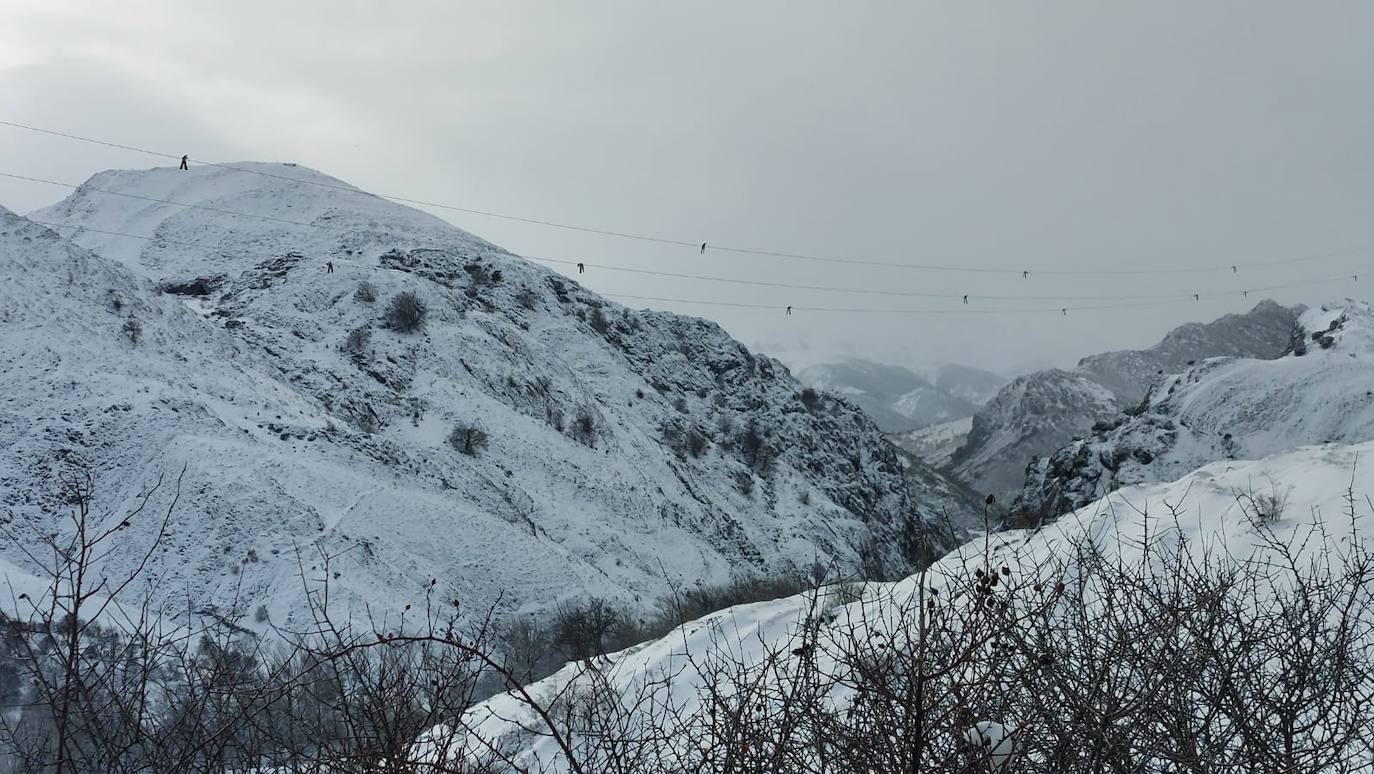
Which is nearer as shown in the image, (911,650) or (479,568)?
(911,650)

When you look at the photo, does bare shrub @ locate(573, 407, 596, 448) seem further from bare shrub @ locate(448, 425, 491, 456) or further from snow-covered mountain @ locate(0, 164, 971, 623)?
bare shrub @ locate(448, 425, 491, 456)

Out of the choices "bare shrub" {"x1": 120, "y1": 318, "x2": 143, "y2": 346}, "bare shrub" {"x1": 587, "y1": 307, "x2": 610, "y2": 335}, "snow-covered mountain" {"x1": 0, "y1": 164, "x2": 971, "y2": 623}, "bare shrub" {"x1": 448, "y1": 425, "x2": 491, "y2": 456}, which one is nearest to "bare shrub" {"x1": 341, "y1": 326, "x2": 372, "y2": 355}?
"snow-covered mountain" {"x1": 0, "y1": 164, "x2": 971, "y2": 623}

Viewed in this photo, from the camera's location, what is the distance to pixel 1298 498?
11.2 m

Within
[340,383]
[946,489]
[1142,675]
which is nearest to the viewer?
[1142,675]

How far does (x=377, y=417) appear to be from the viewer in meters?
32.1

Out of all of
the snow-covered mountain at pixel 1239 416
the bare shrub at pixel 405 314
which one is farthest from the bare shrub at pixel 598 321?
the snow-covered mountain at pixel 1239 416

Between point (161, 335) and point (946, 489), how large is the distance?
326 feet

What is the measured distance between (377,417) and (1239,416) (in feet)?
135

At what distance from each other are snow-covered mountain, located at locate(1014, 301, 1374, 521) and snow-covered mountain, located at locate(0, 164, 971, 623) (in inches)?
523

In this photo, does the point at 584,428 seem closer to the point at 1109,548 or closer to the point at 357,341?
the point at 357,341

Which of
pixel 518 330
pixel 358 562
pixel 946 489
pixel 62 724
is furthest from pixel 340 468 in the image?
pixel 946 489

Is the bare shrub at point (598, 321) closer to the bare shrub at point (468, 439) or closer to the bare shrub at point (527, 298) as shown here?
the bare shrub at point (527, 298)

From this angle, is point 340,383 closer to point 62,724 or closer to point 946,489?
point 62,724

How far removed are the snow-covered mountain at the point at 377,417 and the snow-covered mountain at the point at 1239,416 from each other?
43.6 feet
